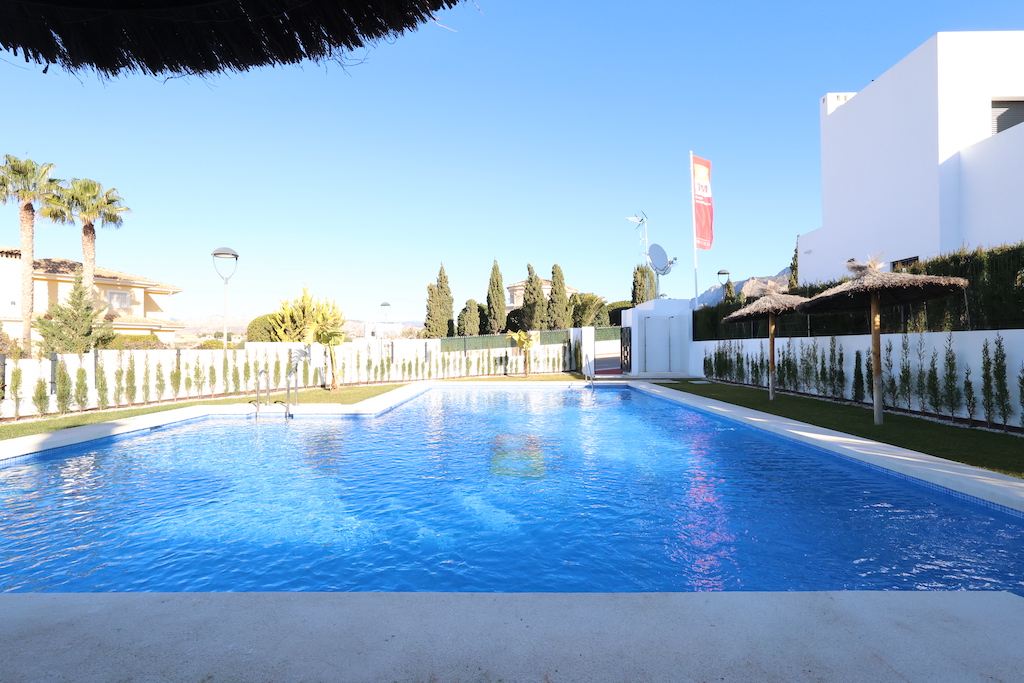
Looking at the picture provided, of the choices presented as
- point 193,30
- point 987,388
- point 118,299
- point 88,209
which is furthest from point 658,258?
point 118,299

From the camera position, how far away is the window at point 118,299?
123 feet

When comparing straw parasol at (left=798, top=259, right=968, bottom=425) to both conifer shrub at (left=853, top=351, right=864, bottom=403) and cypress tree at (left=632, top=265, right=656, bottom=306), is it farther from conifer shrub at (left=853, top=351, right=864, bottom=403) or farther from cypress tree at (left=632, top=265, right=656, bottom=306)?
cypress tree at (left=632, top=265, right=656, bottom=306)

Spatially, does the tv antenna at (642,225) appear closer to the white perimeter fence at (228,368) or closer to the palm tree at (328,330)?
the white perimeter fence at (228,368)

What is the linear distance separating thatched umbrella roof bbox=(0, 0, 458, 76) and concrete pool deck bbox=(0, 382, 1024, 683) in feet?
8.72

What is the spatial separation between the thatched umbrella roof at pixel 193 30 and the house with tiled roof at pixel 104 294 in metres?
35.2

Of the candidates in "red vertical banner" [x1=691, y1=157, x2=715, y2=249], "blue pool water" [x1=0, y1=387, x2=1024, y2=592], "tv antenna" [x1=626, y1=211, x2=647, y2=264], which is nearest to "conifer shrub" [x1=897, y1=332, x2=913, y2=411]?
"blue pool water" [x1=0, y1=387, x2=1024, y2=592]

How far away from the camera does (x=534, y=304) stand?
125ft

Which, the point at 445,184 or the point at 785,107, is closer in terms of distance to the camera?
the point at 785,107

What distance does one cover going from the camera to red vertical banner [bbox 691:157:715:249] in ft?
73.5

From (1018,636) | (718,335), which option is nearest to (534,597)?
(1018,636)

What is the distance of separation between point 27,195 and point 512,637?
3511cm

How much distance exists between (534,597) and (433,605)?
0.60 m

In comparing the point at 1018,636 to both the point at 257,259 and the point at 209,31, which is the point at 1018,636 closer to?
the point at 209,31

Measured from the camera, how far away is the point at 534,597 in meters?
3.16
